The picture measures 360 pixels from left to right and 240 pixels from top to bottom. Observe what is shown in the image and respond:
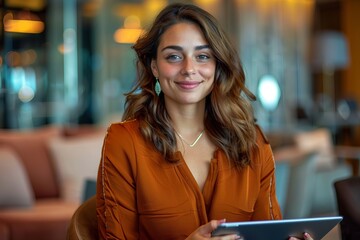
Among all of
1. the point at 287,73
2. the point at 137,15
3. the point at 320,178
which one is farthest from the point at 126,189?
the point at 287,73

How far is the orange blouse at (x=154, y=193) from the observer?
5.60 ft

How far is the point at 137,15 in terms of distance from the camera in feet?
34.8

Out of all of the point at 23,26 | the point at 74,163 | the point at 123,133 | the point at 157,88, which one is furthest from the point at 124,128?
the point at 23,26

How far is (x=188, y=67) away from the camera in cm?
174

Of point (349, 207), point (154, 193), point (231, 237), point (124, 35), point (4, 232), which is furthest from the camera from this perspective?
point (124, 35)

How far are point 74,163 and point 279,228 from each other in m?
3.15

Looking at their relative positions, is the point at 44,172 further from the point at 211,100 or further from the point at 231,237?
the point at 231,237

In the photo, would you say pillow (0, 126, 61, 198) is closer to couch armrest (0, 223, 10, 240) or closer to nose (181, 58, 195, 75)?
couch armrest (0, 223, 10, 240)

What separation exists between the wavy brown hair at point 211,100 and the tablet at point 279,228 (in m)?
0.31

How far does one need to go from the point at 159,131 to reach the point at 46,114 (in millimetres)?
8017

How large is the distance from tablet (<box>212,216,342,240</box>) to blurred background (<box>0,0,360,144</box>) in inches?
275

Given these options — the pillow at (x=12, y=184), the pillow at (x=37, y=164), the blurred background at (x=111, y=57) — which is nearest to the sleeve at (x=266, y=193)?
the pillow at (x=12, y=184)

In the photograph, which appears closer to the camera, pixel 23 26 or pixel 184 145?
pixel 184 145

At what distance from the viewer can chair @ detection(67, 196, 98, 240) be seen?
1747mm
